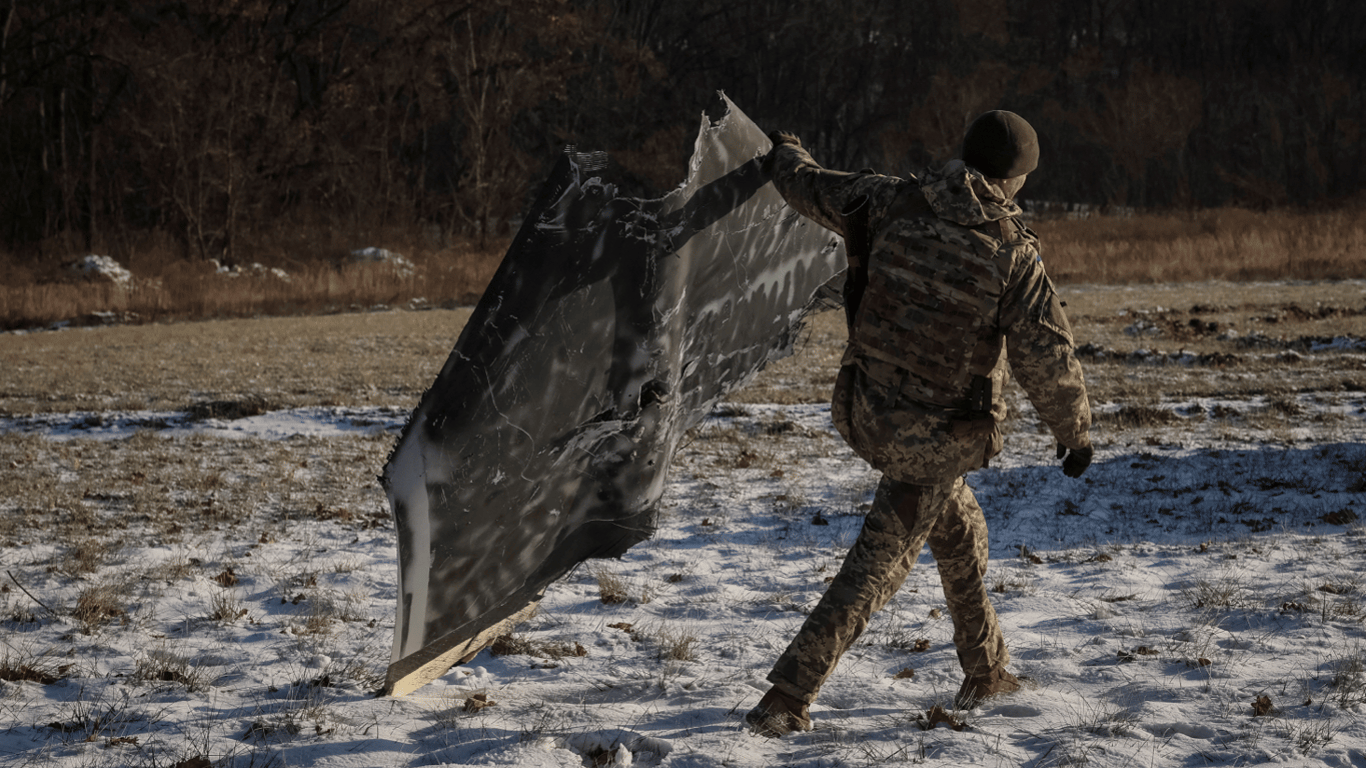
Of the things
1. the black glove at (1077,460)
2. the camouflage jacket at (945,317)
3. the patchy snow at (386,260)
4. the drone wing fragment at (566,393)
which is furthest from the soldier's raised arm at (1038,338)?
the patchy snow at (386,260)

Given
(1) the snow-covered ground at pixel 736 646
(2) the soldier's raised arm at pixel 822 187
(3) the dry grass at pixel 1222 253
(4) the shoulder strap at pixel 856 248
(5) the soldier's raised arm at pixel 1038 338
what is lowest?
(1) the snow-covered ground at pixel 736 646

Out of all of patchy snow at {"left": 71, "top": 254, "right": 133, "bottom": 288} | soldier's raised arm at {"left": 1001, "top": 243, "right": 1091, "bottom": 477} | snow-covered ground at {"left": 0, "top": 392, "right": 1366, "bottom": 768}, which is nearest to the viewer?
soldier's raised arm at {"left": 1001, "top": 243, "right": 1091, "bottom": 477}

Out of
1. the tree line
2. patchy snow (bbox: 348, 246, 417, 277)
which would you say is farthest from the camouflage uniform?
patchy snow (bbox: 348, 246, 417, 277)

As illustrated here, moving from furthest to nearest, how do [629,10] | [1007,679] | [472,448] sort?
[629,10] < [1007,679] < [472,448]

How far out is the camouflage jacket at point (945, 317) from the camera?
314 cm

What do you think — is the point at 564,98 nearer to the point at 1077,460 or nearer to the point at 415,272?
the point at 415,272

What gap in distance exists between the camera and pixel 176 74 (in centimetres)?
2462

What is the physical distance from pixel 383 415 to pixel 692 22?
38.3 m

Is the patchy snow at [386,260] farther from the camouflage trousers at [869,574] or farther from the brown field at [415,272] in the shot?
the camouflage trousers at [869,574]

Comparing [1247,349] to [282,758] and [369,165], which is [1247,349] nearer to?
[282,758]

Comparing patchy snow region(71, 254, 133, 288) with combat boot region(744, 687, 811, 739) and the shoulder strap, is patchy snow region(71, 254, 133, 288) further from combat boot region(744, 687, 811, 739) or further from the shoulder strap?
combat boot region(744, 687, 811, 739)

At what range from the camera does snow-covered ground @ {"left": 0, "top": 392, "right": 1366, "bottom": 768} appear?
10.8ft

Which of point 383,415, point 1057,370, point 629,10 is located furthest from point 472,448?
point 629,10

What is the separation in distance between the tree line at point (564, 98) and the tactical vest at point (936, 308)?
51.3ft
